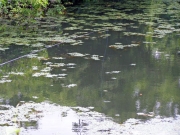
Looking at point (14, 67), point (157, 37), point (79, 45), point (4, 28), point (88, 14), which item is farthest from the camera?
point (88, 14)

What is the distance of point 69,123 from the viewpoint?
141 inches

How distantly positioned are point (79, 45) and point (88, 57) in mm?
829

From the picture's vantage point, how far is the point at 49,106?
156 inches

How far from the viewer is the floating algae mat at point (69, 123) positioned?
3.37m

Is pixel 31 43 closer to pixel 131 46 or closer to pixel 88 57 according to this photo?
pixel 88 57

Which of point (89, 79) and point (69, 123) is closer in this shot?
point (69, 123)

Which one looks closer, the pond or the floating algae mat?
the floating algae mat

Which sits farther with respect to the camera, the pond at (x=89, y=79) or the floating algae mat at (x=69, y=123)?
the pond at (x=89, y=79)

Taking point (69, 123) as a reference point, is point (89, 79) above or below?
above

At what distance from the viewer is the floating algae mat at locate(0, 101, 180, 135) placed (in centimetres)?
337

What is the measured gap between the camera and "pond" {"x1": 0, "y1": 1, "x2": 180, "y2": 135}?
3586 mm

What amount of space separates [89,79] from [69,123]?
1.45 meters

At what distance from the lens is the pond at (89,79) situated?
11.8 feet

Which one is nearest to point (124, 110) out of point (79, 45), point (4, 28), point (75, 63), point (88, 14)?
point (75, 63)
